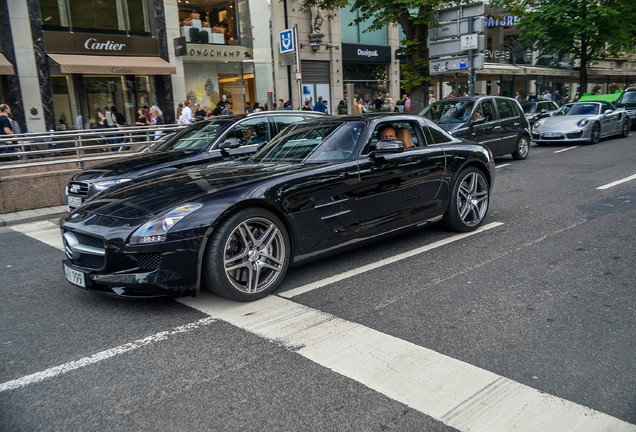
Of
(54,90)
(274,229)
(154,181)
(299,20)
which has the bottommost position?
(274,229)

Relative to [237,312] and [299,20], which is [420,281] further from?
[299,20]

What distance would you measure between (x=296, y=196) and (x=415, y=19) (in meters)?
13.9

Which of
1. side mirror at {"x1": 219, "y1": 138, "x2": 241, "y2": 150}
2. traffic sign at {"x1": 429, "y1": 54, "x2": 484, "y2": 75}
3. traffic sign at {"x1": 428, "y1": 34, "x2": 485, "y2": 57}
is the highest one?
traffic sign at {"x1": 428, "y1": 34, "x2": 485, "y2": 57}

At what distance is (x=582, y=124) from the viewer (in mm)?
16703

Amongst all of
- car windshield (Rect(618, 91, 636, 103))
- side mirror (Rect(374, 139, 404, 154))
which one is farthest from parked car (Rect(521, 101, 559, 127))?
side mirror (Rect(374, 139, 404, 154))

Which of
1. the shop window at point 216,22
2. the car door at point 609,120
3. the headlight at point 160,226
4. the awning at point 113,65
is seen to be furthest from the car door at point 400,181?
the shop window at point 216,22

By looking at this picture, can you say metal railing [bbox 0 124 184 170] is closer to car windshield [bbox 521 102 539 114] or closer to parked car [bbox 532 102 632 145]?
parked car [bbox 532 102 632 145]

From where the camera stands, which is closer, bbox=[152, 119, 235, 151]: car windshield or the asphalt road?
the asphalt road

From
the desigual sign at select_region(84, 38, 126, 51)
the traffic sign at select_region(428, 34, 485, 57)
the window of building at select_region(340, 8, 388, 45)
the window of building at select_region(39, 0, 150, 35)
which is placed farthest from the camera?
the window of building at select_region(340, 8, 388, 45)

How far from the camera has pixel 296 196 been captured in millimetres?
4660

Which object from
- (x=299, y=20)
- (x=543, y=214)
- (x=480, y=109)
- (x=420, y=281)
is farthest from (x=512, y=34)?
(x=420, y=281)

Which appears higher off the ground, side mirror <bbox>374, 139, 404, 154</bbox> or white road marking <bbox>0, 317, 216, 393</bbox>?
side mirror <bbox>374, 139, 404, 154</bbox>

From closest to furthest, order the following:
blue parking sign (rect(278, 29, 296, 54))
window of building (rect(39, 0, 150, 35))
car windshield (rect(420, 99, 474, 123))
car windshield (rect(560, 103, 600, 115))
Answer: car windshield (rect(420, 99, 474, 123)), blue parking sign (rect(278, 29, 296, 54)), car windshield (rect(560, 103, 600, 115)), window of building (rect(39, 0, 150, 35))

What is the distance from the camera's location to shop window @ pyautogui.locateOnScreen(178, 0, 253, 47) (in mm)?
22617
